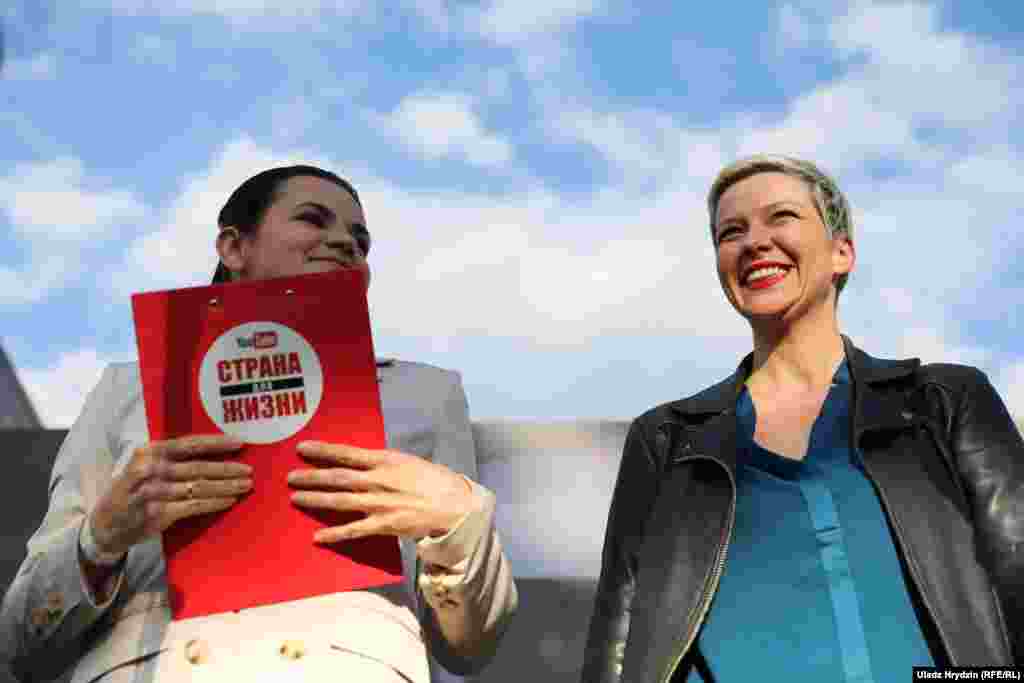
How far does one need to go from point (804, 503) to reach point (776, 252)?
0.50 m

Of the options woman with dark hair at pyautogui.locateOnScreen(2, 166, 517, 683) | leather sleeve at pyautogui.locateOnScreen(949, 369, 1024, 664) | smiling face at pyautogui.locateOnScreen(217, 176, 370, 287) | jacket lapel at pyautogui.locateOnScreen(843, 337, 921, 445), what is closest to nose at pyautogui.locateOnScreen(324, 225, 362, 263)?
smiling face at pyautogui.locateOnScreen(217, 176, 370, 287)

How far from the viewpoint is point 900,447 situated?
2.33m

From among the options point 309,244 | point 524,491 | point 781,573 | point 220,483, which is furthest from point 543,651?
point 220,483

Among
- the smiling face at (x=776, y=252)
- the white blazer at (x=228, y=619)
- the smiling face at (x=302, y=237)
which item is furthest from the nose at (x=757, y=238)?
the white blazer at (x=228, y=619)

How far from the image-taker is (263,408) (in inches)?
76.0

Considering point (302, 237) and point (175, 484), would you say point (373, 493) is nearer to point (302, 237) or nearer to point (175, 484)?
point (175, 484)

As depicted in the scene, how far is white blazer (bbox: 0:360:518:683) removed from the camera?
6.38ft

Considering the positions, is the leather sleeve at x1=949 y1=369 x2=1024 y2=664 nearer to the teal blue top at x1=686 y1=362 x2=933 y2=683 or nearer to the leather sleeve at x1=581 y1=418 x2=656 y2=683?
the teal blue top at x1=686 y1=362 x2=933 y2=683

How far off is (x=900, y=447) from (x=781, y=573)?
0.30 metres

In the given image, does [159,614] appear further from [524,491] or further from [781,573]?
[524,491]

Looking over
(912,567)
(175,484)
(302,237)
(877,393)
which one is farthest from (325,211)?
(912,567)

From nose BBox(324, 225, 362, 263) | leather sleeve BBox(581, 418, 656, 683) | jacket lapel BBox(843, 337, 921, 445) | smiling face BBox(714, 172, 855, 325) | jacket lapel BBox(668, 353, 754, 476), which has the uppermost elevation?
nose BBox(324, 225, 362, 263)

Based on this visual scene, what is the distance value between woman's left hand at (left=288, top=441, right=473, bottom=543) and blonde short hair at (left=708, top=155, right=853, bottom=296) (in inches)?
42.3

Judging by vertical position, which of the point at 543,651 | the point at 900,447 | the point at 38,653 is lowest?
the point at 543,651
